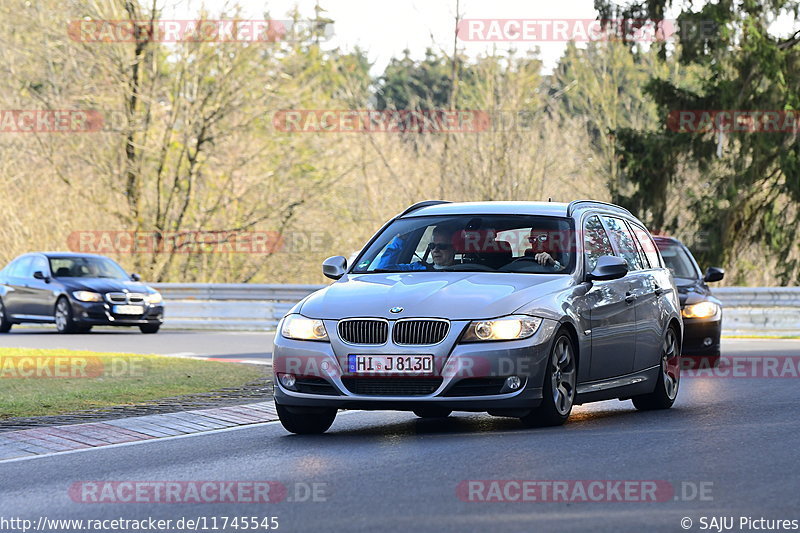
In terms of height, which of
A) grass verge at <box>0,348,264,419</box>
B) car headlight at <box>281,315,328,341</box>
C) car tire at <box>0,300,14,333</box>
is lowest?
car tire at <box>0,300,14,333</box>

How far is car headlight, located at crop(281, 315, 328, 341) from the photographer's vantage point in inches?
406

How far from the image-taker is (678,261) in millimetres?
19031

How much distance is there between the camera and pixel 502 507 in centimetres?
741

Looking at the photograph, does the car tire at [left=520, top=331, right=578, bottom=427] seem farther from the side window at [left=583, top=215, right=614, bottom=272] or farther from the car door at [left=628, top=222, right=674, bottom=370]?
the car door at [left=628, top=222, right=674, bottom=370]

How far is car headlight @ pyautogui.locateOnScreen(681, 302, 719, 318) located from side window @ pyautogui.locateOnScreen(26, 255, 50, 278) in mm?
14557

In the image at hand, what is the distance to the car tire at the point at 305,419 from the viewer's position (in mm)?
10703

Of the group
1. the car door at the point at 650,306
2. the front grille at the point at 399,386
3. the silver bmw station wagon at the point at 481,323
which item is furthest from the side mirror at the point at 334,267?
the car door at the point at 650,306

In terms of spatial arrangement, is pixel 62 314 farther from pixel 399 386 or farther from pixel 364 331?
pixel 399 386

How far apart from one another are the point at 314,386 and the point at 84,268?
18964mm

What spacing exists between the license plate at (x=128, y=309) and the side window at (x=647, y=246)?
15320 mm

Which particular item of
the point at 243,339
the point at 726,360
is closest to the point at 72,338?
the point at 243,339

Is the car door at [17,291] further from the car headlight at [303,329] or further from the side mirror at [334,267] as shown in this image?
the car headlight at [303,329]

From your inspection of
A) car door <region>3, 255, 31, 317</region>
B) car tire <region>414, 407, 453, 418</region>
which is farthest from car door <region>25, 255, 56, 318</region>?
car tire <region>414, 407, 453, 418</region>

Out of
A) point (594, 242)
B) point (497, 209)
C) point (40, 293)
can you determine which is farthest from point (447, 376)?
point (40, 293)
